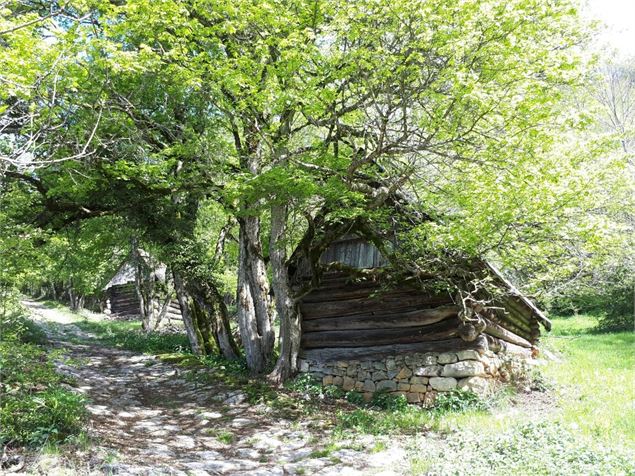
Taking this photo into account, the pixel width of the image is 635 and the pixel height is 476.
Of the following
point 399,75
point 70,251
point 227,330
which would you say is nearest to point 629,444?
point 399,75

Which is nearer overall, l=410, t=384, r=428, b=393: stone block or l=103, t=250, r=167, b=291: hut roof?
l=410, t=384, r=428, b=393: stone block

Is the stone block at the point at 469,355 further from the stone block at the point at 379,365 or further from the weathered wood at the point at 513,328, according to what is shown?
the stone block at the point at 379,365

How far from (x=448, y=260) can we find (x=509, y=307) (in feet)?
10.9

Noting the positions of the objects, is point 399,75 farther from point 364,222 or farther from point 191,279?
point 191,279

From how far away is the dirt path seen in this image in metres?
6.05

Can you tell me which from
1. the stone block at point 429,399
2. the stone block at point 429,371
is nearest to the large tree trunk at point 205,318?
the stone block at point 429,371

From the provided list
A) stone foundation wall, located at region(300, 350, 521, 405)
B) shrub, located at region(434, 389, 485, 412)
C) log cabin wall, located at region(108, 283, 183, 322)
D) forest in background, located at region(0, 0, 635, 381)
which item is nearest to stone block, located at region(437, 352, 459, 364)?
stone foundation wall, located at region(300, 350, 521, 405)

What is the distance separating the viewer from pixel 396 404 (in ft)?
31.8

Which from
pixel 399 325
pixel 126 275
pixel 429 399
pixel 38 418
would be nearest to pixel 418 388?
pixel 429 399

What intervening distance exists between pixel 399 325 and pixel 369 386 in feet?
4.57

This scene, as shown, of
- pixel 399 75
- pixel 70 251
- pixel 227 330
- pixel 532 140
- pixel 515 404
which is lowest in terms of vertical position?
pixel 515 404

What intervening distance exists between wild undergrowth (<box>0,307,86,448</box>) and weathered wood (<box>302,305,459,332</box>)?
565 centimetres

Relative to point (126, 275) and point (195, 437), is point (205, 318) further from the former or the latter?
point (126, 275)

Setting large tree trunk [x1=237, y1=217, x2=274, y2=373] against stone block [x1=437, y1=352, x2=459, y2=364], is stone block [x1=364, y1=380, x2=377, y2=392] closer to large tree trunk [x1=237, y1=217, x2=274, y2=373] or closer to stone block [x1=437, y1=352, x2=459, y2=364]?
stone block [x1=437, y1=352, x2=459, y2=364]
